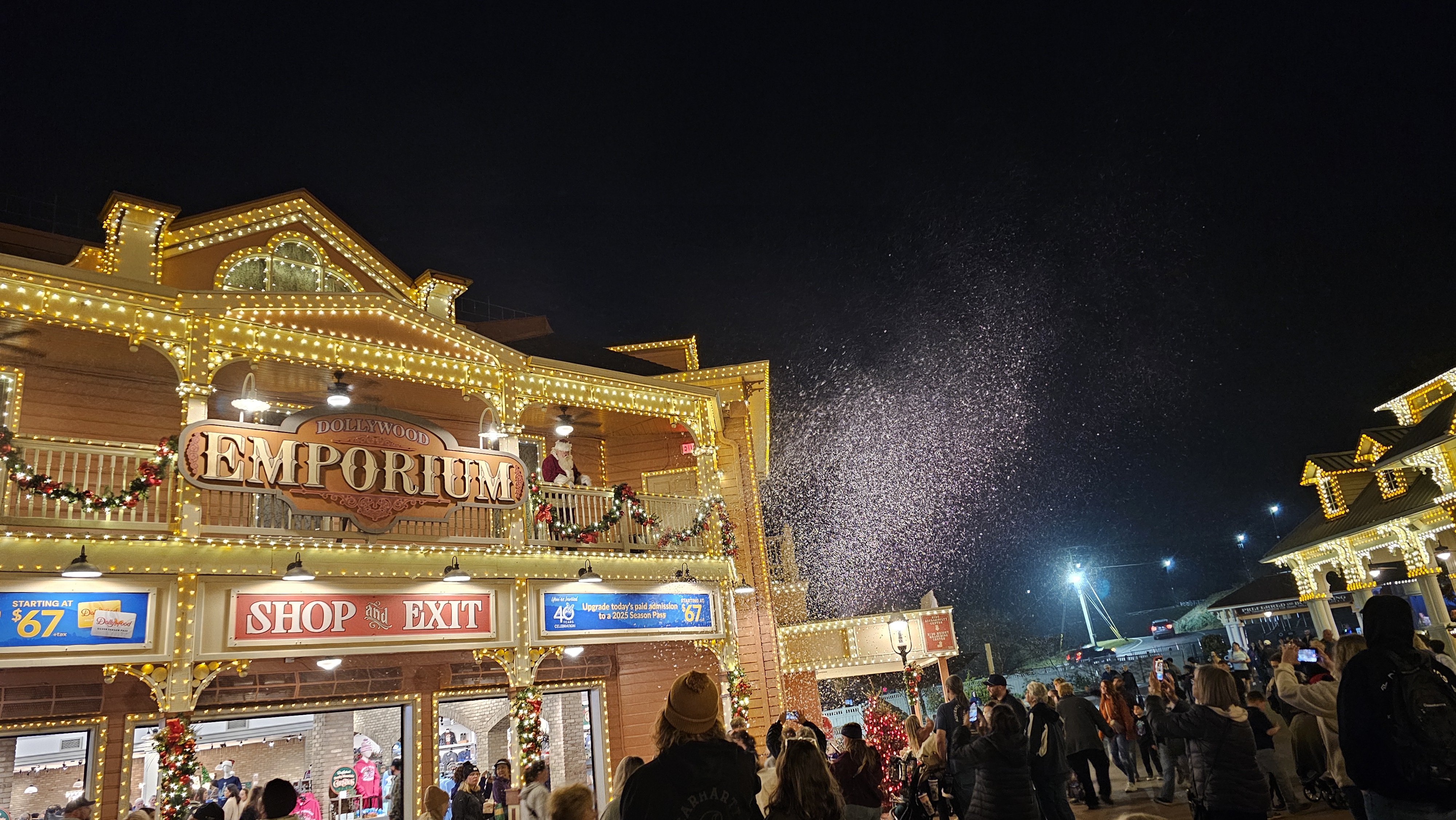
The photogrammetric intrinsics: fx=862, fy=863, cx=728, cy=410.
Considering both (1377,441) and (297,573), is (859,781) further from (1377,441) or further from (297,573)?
(1377,441)

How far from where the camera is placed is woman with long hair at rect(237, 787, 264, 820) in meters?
10.8

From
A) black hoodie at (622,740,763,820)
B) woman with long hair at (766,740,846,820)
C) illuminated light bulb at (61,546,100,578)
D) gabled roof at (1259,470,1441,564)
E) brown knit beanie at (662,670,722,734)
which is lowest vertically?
woman with long hair at (766,740,846,820)

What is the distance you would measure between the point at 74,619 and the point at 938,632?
15919 millimetres

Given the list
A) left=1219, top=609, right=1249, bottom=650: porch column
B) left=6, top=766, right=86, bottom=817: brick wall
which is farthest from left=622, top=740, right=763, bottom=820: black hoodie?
left=1219, top=609, right=1249, bottom=650: porch column

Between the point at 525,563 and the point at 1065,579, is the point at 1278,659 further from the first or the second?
the point at 1065,579

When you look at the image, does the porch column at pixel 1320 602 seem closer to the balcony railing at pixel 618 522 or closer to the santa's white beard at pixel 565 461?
the balcony railing at pixel 618 522

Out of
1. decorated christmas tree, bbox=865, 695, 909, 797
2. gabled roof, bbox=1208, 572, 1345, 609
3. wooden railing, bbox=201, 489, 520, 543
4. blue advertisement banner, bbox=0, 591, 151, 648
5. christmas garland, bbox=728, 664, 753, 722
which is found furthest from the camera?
gabled roof, bbox=1208, 572, 1345, 609

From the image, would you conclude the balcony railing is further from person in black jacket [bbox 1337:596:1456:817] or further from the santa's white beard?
person in black jacket [bbox 1337:596:1456:817]

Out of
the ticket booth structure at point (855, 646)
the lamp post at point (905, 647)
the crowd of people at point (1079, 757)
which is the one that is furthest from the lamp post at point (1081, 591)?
the crowd of people at point (1079, 757)

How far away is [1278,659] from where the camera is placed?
1545 centimetres

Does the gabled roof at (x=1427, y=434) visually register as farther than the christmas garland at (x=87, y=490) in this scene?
Yes

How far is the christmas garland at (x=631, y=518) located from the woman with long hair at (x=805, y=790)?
9176mm

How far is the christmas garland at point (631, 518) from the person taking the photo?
13.2 metres

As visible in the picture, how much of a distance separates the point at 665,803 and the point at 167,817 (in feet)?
28.8
